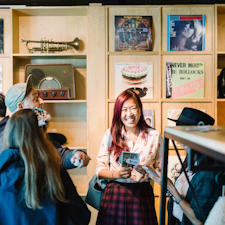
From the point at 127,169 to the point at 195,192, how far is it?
65 centimetres

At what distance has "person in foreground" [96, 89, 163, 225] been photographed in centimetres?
190

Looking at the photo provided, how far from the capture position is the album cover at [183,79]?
283cm

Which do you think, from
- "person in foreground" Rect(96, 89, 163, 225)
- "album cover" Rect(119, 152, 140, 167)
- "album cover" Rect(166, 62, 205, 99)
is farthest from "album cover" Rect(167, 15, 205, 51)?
"album cover" Rect(119, 152, 140, 167)

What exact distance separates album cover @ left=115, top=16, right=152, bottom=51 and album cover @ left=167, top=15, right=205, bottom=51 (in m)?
0.22

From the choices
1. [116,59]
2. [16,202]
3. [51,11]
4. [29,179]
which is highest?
[51,11]

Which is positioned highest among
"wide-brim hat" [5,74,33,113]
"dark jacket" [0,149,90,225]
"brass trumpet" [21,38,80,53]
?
"brass trumpet" [21,38,80,53]

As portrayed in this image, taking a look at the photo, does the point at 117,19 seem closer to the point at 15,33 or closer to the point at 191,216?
the point at 15,33

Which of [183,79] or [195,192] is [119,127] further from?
[183,79]

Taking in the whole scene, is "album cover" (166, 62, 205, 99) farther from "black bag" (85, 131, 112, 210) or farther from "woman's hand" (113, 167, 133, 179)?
"woman's hand" (113, 167, 133, 179)

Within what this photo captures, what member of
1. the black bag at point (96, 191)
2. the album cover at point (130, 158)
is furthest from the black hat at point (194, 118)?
the black bag at point (96, 191)

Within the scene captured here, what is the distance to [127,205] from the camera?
6.29 ft

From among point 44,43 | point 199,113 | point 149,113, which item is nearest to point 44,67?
point 44,43

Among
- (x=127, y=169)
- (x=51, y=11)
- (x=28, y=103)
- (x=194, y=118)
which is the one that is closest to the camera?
(x=194, y=118)

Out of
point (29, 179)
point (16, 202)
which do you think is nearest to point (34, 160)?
point (29, 179)
